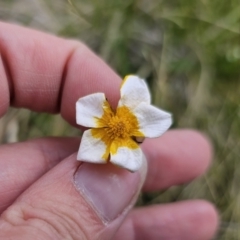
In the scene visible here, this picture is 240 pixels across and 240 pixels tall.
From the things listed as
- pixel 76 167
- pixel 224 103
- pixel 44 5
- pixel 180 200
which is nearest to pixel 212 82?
pixel 224 103

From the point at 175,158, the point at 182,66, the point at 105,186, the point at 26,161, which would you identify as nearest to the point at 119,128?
the point at 105,186

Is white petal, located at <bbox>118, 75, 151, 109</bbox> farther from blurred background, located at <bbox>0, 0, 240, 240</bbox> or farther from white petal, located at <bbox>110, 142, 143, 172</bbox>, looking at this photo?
Answer: blurred background, located at <bbox>0, 0, 240, 240</bbox>

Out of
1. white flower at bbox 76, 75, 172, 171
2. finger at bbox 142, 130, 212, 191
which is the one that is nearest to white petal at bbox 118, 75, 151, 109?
white flower at bbox 76, 75, 172, 171

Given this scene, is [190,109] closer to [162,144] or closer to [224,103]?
[224,103]

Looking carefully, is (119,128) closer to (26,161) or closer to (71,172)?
(71,172)

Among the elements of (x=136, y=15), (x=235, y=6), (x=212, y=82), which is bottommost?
(x=212, y=82)
